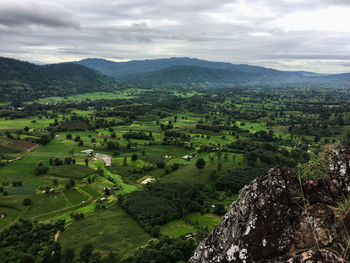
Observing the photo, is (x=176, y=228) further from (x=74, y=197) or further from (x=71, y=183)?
(x=71, y=183)

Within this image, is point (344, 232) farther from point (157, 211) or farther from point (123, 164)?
point (123, 164)

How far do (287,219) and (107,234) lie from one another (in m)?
69.3

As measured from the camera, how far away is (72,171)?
11756cm

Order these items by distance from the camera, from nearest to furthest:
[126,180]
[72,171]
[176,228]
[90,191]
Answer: [176,228]
[90,191]
[126,180]
[72,171]

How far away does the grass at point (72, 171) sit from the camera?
114 metres

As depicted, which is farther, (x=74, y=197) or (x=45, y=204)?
(x=74, y=197)

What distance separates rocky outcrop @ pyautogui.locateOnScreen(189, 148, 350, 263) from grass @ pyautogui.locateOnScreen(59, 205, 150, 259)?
55960 millimetres

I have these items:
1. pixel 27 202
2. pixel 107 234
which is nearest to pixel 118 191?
pixel 107 234

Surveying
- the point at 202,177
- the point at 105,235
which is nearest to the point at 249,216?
the point at 105,235

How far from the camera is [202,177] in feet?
385

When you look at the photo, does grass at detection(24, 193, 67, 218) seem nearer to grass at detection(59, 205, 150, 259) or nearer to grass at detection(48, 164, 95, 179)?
grass at detection(59, 205, 150, 259)

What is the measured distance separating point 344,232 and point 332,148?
7.25 metres

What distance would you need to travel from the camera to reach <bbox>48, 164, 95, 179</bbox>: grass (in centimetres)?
11369

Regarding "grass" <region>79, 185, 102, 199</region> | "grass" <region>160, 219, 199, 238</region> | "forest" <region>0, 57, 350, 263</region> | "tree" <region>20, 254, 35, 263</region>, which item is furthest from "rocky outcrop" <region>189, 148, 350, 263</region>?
"grass" <region>79, 185, 102, 199</region>
